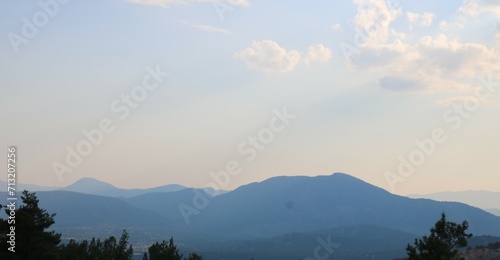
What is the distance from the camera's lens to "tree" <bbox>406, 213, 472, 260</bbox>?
114ft

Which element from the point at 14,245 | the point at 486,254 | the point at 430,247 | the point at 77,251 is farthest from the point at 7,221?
the point at 486,254

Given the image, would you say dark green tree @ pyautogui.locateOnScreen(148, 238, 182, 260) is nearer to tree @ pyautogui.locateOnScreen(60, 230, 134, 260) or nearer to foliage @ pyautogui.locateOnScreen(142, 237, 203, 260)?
foliage @ pyautogui.locateOnScreen(142, 237, 203, 260)

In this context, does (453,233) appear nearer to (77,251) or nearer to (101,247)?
(77,251)

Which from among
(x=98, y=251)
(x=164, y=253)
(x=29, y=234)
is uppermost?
(x=29, y=234)

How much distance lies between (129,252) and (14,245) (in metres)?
17.9

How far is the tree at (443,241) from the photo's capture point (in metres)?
34.8

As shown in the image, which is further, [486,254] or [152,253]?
[486,254]

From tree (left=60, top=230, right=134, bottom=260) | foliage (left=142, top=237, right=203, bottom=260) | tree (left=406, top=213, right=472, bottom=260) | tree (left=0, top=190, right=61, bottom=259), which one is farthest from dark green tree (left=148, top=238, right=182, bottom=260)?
tree (left=406, top=213, right=472, bottom=260)

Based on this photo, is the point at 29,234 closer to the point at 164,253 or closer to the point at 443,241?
the point at 164,253

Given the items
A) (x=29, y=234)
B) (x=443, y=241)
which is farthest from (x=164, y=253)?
(x=443, y=241)

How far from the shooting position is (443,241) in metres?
36.0

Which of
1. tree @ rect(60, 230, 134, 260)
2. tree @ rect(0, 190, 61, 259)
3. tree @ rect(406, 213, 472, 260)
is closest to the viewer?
tree @ rect(406, 213, 472, 260)

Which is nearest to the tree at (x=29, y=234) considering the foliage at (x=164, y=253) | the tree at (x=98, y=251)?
the tree at (x=98, y=251)

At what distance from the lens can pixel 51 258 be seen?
37.2 metres
